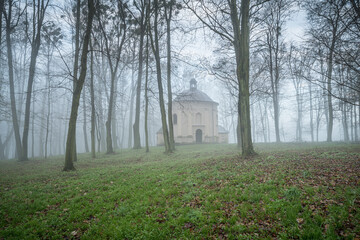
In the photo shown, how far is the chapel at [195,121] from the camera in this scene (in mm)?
32438

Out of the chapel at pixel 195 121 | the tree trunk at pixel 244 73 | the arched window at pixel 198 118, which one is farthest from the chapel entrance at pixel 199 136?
the tree trunk at pixel 244 73

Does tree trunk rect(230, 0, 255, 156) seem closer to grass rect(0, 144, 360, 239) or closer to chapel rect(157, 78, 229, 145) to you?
grass rect(0, 144, 360, 239)

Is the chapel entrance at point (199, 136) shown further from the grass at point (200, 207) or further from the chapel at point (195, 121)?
the grass at point (200, 207)

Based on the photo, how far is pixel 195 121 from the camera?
33375mm

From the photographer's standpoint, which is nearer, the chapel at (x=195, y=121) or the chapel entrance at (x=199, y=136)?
the chapel at (x=195, y=121)

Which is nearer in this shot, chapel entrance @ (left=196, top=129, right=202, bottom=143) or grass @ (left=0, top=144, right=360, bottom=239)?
grass @ (left=0, top=144, right=360, bottom=239)

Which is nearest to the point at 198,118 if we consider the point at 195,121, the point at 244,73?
the point at 195,121

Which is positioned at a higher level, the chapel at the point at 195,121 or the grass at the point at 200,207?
the chapel at the point at 195,121

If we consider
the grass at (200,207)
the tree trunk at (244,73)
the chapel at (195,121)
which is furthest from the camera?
the chapel at (195,121)

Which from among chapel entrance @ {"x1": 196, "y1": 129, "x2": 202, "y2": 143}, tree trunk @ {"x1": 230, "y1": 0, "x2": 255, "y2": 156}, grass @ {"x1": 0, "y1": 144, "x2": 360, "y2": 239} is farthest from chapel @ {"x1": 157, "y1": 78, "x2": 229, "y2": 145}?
grass @ {"x1": 0, "y1": 144, "x2": 360, "y2": 239}

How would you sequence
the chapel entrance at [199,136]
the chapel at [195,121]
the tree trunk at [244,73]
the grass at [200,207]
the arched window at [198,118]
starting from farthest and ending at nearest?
the chapel entrance at [199,136]
the arched window at [198,118]
the chapel at [195,121]
the tree trunk at [244,73]
the grass at [200,207]

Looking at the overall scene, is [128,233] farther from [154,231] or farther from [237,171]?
[237,171]

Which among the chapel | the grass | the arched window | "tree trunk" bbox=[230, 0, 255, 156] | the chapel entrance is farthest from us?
the chapel entrance

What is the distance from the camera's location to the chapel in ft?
106
